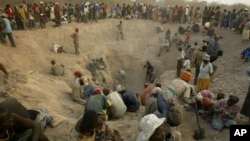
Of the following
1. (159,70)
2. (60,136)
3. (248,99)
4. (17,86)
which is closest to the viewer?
(60,136)

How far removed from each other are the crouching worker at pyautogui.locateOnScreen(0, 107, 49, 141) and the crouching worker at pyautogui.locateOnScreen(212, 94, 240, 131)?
14.8 ft

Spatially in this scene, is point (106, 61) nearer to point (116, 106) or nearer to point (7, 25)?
point (7, 25)

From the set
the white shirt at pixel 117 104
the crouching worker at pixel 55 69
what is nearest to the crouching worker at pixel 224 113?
the white shirt at pixel 117 104

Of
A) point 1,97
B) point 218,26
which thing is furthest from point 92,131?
point 218,26

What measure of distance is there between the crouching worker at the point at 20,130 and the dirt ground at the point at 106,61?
246 centimetres

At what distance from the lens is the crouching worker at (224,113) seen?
6418mm

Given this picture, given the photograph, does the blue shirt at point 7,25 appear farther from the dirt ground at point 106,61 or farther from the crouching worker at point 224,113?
the crouching worker at point 224,113

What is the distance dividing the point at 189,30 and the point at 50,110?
44.3 ft

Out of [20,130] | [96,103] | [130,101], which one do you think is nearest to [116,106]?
[130,101]

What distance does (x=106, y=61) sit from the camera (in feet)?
57.0

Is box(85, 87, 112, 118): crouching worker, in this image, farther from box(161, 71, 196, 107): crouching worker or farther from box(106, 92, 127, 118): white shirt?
box(161, 71, 196, 107): crouching worker

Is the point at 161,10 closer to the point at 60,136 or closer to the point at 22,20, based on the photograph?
the point at 22,20

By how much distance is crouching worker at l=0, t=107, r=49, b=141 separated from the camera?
10.7 feet

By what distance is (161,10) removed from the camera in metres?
22.5
